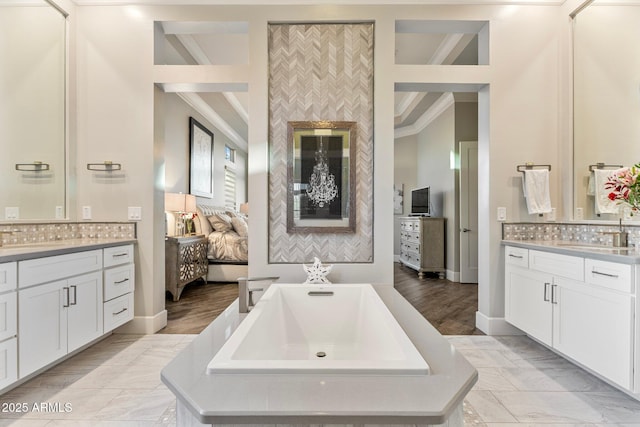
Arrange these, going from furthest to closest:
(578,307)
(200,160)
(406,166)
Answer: (406,166)
(200,160)
(578,307)

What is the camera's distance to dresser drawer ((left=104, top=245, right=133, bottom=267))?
2.55m

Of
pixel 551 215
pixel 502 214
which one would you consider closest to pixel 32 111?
pixel 502 214

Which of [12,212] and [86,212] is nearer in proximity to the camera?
[12,212]

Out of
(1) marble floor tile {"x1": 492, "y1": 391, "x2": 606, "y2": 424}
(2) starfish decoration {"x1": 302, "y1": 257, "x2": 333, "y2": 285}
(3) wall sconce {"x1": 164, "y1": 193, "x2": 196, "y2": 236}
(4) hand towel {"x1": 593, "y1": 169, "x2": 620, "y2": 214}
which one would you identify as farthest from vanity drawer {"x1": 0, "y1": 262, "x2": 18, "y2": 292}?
(4) hand towel {"x1": 593, "y1": 169, "x2": 620, "y2": 214}

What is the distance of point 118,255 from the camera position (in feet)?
8.75

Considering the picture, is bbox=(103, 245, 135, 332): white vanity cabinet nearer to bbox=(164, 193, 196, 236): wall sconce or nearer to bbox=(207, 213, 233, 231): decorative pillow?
bbox=(164, 193, 196, 236): wall sconce

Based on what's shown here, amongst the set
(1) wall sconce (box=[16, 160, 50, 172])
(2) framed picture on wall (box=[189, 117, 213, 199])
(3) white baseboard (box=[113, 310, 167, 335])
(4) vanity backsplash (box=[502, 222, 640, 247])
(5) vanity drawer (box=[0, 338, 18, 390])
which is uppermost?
(2) framed picture on wall (box=[189, 117, 213, 199])

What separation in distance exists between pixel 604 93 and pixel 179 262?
453 centimetres

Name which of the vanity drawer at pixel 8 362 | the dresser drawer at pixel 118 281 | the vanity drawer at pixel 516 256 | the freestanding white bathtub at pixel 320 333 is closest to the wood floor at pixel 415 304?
the dresser drawer at pixel 118 281

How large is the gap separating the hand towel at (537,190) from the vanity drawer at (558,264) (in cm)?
50

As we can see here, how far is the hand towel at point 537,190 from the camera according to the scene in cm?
279

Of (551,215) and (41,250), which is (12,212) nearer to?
(41,250)

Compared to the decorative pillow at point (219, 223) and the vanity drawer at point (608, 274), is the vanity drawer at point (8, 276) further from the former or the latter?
the vanity drawer at point (608, 274)

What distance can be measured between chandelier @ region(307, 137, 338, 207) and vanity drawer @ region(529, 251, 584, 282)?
1.70m
